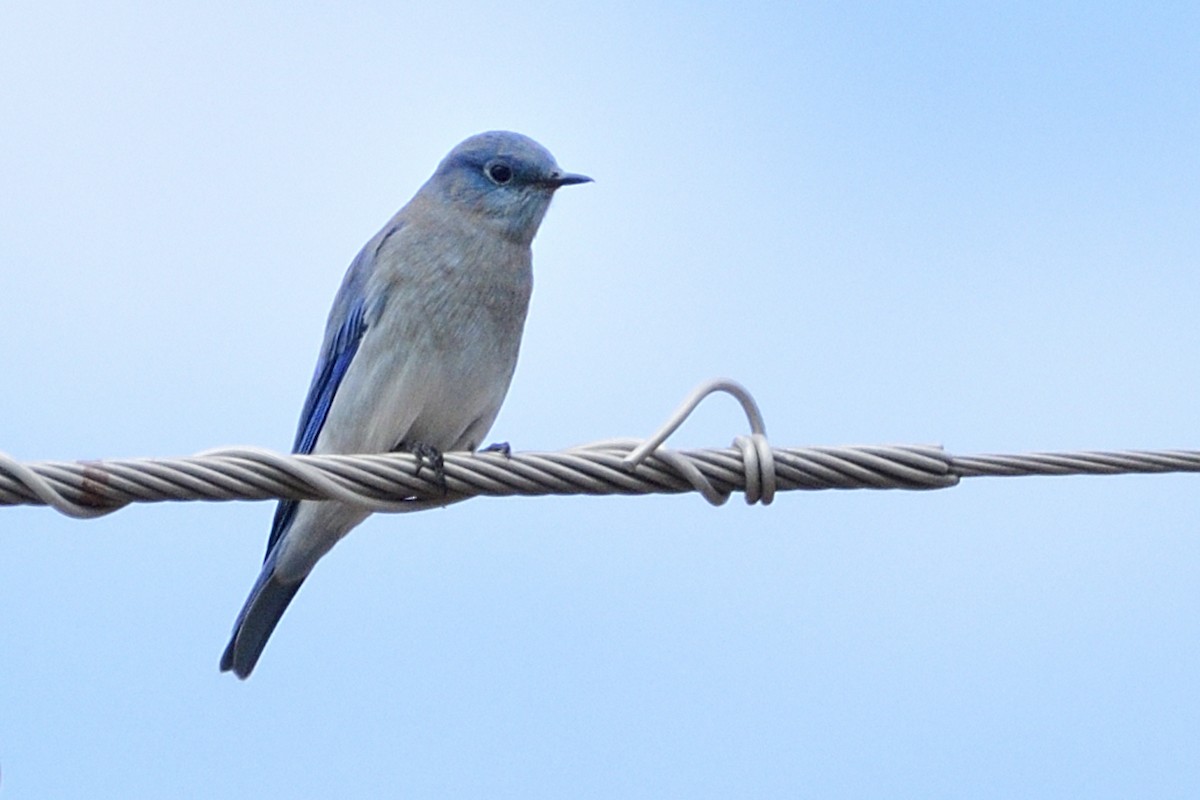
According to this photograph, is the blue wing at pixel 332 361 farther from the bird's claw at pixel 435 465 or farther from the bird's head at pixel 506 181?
the bird's claw at pixel 435 465

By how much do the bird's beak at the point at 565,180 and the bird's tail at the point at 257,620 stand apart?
80.0 inches

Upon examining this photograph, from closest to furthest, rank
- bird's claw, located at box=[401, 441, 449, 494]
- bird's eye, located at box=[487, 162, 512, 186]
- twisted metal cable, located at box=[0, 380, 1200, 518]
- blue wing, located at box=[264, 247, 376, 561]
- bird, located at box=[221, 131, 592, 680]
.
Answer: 1. twisted metal cable, located at box=[0, 380, 1200, 518]
2. bird's claw, located at box=[401, 441, 449, 494]
3. bird, located at box=[221, 131, 592, 680]
4. blue wing, located at box=[264, 247, 376, 561]
5. bird's eye, located at box=[487, 162, 512, 186]

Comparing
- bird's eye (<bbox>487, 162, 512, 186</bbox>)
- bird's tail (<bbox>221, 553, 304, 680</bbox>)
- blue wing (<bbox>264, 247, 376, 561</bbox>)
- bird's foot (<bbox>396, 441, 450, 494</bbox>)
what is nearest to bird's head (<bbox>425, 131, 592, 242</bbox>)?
bird's eye (<bbox>487, 162, 512, 186</bbox>)

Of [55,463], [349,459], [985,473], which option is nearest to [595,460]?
[349,459]

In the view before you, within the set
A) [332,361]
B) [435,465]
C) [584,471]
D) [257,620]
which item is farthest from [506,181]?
[584,471]

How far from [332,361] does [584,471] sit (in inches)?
122

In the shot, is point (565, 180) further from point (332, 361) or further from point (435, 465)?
point (435, 465)

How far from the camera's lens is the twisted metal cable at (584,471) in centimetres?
441

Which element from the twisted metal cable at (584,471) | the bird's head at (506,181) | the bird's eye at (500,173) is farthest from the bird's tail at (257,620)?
the twisted metal cable at (584,471)

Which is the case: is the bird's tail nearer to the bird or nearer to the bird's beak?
the bird

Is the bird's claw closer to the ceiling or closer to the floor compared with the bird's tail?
closer to the ceiling

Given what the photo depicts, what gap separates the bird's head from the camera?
764 centimetres

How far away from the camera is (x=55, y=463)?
4.42 metres

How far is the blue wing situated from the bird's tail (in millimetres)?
147
